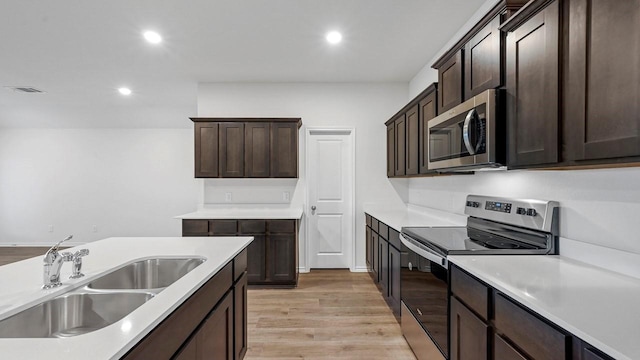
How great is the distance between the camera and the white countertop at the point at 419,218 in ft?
9.08

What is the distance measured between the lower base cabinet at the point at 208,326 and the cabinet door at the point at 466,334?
4.12 feet

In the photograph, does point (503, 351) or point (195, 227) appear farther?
point (195, 227)

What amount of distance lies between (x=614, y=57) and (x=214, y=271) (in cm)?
182

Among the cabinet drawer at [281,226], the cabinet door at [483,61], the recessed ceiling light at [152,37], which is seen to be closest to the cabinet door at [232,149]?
the cabinet drawer at [281,226]

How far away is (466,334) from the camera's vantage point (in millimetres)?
1443

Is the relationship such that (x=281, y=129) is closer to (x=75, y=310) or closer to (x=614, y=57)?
(x=75, y=310)

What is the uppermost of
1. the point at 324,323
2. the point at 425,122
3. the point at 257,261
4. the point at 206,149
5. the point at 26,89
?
the point at 26,89

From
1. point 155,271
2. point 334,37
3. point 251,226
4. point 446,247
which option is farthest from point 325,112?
point 155,271

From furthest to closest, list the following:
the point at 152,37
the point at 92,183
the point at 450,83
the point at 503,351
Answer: the point at 92,183 → the point at 152,37 → the point at 450,83 → the point at 503,351

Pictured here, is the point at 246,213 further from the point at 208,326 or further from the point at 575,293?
the point at 575,293

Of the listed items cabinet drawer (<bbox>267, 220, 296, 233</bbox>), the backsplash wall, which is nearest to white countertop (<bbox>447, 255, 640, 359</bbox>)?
the backsplash wall

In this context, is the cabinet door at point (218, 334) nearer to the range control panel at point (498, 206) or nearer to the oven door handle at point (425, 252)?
the oven door handle at point (425, 252)

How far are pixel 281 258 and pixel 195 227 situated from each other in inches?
44.4

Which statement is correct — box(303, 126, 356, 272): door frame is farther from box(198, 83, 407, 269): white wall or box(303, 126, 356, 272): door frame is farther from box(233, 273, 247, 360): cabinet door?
box(233, 273, 247, 360): cabinet door
